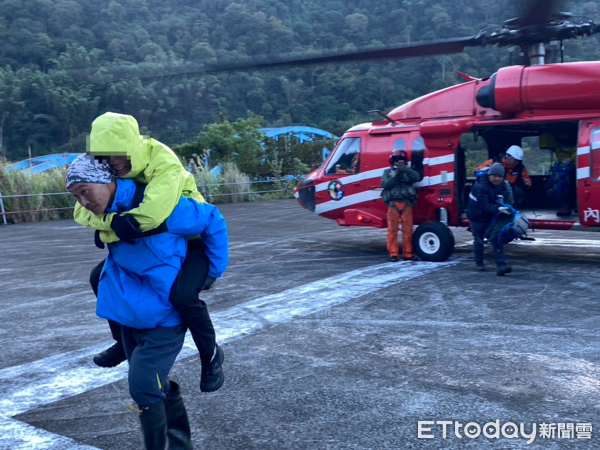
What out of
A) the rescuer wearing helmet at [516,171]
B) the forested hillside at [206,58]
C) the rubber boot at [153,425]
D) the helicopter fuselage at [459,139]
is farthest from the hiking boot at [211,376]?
the forested hillside at [206,58]

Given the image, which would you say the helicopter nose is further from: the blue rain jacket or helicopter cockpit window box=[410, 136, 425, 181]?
the blue rain jacket

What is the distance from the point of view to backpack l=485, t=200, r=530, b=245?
28.1 ft

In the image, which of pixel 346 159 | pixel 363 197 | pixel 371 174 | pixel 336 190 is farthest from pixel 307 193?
pixel 371 174

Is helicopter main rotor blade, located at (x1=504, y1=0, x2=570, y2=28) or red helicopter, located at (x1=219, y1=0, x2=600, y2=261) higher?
helicopter main rotor blade, located at (x1=504, y1=0, x2=570, y2=28)

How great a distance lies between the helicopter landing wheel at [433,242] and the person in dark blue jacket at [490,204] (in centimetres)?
85

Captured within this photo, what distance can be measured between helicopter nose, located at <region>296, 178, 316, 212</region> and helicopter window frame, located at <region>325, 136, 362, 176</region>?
1.46ft

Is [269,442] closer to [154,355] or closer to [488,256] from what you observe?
[154,355]

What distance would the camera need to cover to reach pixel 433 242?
10062 millimetres

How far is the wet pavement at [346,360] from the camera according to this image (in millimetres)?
3875

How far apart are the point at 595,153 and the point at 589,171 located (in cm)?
28

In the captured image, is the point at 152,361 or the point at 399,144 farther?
the point at 399,144

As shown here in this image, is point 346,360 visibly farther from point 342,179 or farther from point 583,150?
point 342,179

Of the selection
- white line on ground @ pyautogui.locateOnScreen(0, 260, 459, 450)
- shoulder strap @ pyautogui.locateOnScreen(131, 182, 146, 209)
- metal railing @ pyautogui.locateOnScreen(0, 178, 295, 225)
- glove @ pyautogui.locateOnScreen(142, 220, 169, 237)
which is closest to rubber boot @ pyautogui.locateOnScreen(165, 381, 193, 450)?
white line on ground @ pyautogui.locateOnScreen(0, 260, 459, 450)

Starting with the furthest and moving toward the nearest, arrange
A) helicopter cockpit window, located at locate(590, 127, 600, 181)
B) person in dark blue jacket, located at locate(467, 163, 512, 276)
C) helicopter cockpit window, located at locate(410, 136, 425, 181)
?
helicopter cockpit window, located at locate(410, 136, 425, 181)
helicopter cockpit window, located at locate(590, 127, 600, 181)
person in dark blue jacket, located at locate(467, 163, 512, 276)
